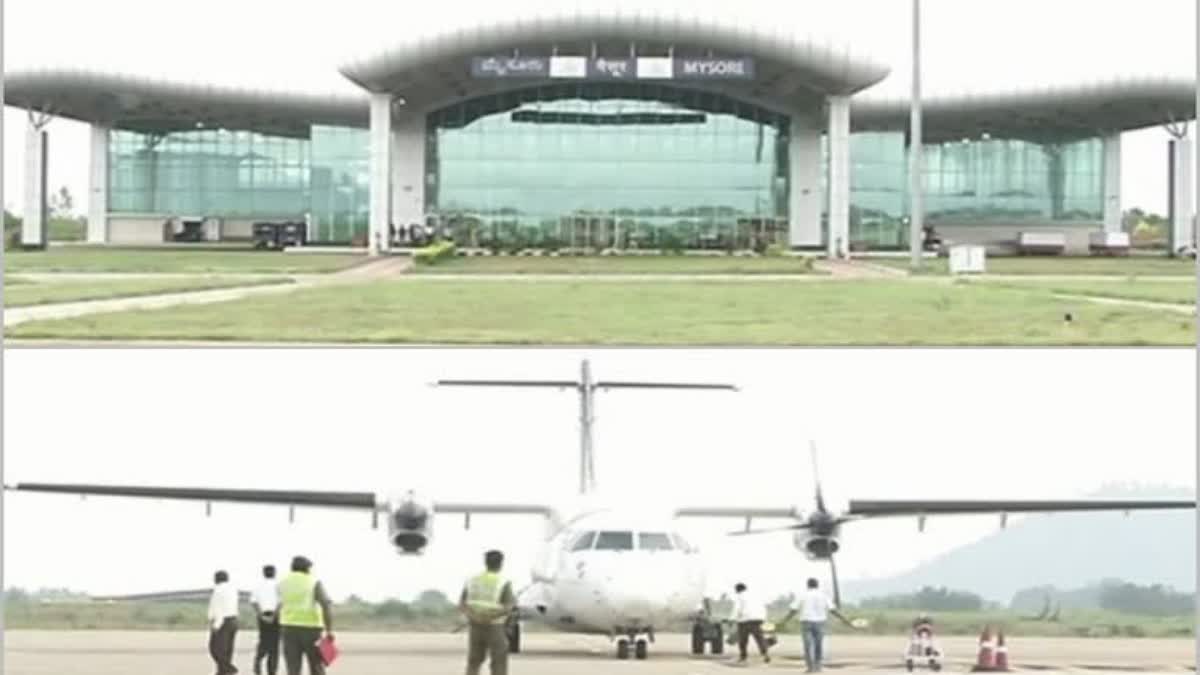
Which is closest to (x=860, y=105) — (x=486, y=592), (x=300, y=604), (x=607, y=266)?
(x=607, y=266)

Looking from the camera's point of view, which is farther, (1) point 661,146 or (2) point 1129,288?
(1) point 661,146

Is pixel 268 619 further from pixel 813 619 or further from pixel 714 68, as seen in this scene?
pixel 714 68

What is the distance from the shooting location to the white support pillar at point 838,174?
43.4 m

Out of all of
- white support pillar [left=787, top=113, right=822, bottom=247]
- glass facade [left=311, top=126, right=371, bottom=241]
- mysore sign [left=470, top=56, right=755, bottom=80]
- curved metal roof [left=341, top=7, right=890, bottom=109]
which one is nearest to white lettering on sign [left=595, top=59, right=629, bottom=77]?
mysore sign [left=470, top=56, right=755, bottom=80]

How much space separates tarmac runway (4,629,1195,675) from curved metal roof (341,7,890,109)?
77.0ft

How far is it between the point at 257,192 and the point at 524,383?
131 ft

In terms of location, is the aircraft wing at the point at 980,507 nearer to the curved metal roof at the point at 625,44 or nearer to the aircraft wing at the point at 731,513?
the aircraft wing at the point at 731,513

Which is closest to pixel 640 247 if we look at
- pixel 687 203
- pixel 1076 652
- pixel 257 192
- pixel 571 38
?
pixel 687 203

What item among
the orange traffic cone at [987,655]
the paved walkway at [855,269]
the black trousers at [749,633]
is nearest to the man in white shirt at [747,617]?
the black trousers at [749,633]

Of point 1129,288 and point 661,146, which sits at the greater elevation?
point 661,146

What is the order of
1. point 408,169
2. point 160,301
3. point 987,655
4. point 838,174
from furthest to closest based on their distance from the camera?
point 408,169
point 838,174
point 160,301
point 987,655

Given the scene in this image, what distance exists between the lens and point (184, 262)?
32.1 m

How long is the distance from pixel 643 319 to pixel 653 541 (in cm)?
299

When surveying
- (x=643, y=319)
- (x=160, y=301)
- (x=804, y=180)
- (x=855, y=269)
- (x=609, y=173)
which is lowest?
(x=643, y=319)
